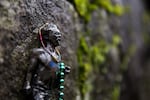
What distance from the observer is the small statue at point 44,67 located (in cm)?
173

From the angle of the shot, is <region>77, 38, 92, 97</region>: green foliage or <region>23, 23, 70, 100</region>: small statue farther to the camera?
<region>77, 38, 92, 97</region>: green foliage

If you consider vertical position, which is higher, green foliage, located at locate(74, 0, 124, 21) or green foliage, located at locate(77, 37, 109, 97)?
green foliage, located at locate(74, 0, 124, 21)

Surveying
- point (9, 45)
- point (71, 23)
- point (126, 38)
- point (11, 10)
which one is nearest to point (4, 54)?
point (9, 45)

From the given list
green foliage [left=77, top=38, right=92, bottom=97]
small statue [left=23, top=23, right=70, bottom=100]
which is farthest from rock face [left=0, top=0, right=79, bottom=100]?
green foliage [left=77, top=38, right=92, bottom=97]

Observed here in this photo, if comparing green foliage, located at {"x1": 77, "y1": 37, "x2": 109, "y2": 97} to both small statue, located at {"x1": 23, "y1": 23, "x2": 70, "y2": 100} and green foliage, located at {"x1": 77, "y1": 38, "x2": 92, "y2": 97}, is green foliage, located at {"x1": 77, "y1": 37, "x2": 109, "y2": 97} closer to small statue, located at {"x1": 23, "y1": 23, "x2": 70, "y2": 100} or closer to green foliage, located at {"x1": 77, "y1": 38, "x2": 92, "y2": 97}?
green foliage, located at {"x1": 77, "y1": 38, "x2": 92, "y2": 97}

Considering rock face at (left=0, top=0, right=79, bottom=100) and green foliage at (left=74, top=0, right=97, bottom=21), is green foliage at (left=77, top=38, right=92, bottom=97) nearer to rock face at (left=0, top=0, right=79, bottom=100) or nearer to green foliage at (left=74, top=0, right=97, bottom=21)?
green foliage at (left=74, top=0, right=97, bottom=21)

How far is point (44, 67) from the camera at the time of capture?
176 centimetres

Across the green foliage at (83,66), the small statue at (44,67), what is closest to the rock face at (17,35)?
the small statue at (44,67)

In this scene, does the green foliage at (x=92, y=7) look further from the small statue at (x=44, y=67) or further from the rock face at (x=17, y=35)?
the small statue at (x=44, y=67)

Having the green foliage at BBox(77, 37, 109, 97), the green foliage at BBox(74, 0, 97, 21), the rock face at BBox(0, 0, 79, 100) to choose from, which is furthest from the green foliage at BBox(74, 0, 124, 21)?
the rock face at BBox(0, 0, 79, 100)

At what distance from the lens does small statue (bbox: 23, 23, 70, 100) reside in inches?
68.2

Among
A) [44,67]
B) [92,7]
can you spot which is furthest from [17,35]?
[92,7]

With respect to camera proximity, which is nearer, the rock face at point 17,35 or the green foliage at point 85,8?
the rock face at point 17,35

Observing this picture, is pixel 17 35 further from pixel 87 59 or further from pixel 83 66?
pixel 87 59
